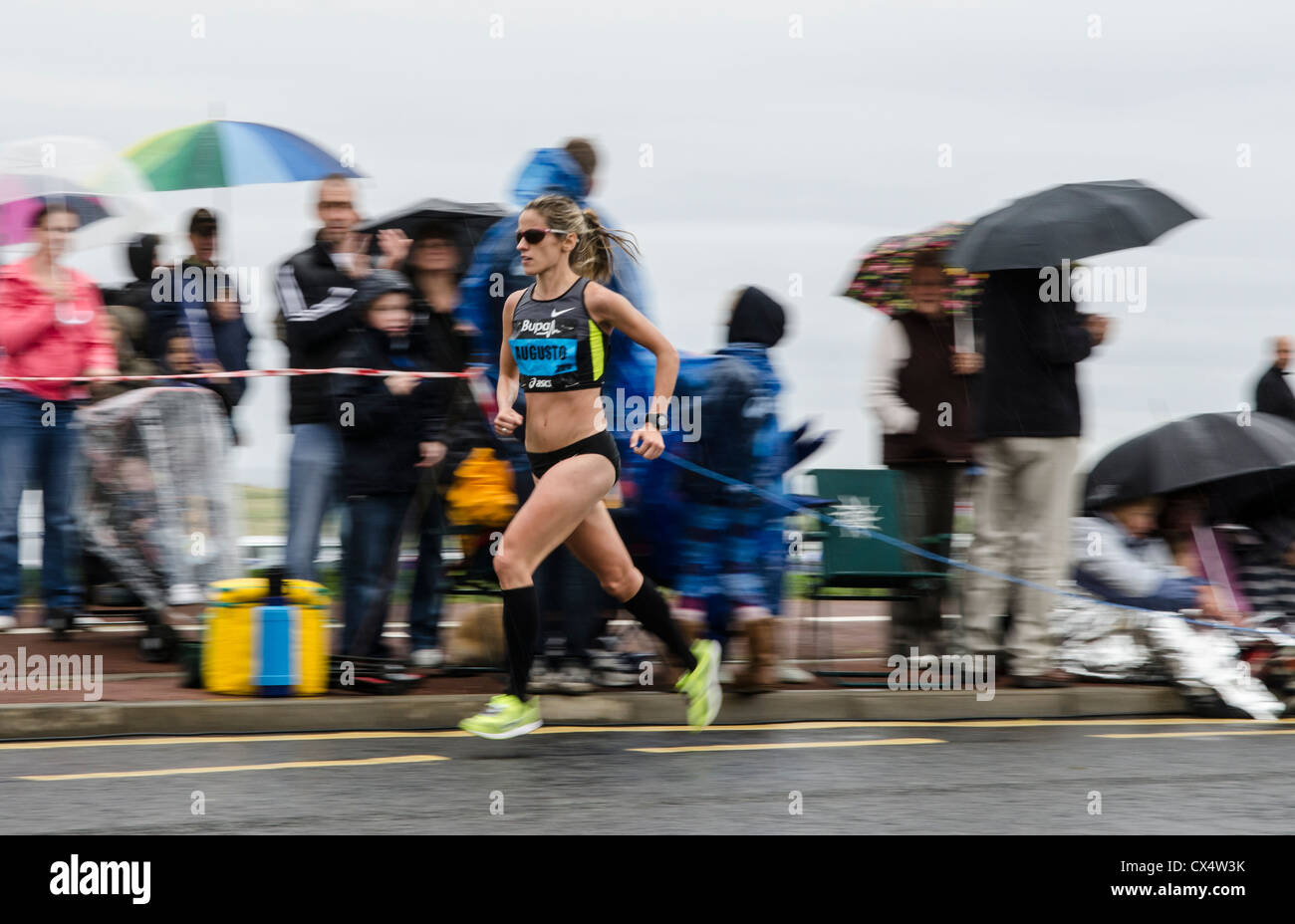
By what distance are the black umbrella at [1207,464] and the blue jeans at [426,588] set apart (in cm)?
354

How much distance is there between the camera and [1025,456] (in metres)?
10.0

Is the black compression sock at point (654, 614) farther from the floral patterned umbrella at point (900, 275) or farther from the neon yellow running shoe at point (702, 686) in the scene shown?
the floral patterned umbrella at point (900, 275)

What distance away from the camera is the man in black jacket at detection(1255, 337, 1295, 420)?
46.1 feet

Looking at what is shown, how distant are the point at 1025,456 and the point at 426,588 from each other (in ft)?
9.69

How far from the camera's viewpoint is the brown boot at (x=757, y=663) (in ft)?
30.0

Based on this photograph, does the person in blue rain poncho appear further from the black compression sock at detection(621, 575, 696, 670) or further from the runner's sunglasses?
the runner's sunglasses

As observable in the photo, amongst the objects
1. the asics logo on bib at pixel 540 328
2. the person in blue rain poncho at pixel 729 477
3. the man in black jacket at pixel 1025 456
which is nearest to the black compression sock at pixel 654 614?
the person in blue rain poncho at pixel 729 477

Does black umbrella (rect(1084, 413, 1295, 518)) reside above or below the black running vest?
below

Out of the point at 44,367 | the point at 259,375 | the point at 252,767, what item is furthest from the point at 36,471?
the point at 252,767

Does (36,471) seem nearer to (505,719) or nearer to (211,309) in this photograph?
(211,309)

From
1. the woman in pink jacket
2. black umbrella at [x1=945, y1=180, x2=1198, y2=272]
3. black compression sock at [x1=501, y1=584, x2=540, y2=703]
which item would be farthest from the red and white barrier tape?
black umbrella at [x1=945, y1=180, x2=1198, y2=272]

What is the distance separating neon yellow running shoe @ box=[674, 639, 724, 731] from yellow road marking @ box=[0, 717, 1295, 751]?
391 mm

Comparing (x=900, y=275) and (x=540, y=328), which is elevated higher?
(x=900, y=275)
